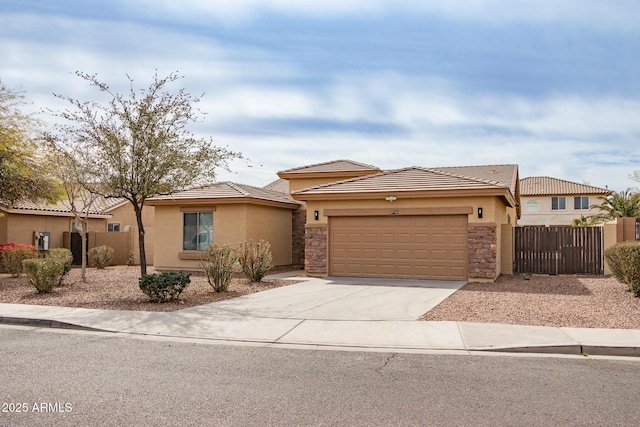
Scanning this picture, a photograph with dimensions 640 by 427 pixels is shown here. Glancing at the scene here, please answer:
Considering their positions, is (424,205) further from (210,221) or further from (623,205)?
(623,205)

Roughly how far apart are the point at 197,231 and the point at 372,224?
6.97 metres

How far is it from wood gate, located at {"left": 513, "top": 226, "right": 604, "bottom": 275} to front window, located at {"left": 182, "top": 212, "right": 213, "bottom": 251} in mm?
11001

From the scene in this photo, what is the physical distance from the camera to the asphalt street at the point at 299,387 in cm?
516

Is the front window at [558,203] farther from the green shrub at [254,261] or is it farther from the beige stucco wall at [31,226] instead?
the green shrub at [254,261]

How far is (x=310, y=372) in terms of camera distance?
6746mm

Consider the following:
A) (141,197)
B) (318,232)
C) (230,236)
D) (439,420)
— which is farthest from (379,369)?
(230,236)

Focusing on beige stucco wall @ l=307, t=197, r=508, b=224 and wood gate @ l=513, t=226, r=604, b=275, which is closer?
beige stucco wall @ l=307, t=197, r=508, b=224

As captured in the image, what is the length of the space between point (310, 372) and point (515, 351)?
10.3 ft

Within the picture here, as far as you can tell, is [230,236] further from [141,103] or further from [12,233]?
[12,233]

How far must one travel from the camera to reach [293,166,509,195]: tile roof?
16781 mm

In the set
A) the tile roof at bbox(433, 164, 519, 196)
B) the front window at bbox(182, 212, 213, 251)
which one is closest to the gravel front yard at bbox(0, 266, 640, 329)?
the front window at bbox(182, 212, 213, 251)

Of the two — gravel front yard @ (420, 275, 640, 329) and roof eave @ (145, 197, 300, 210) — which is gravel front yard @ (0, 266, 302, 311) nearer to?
roof eave @ (145, 197, 300, 210)

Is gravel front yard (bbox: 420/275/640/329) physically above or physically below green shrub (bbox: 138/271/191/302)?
below

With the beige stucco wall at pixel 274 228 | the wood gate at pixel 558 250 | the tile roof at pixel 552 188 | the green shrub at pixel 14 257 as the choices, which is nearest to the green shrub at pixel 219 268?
the beige stucco wall at pixel 274 228
